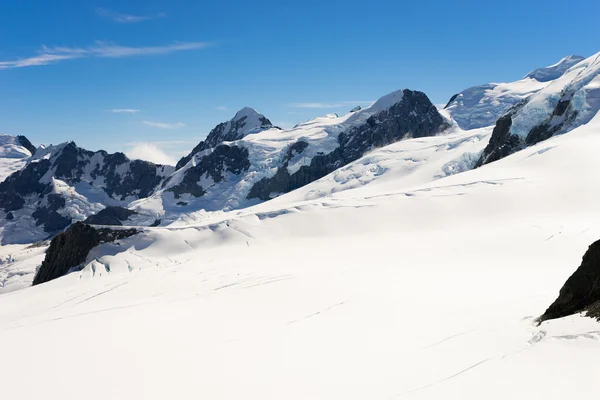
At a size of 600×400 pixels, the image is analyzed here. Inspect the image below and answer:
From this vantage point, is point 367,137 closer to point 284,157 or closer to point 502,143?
A: point 284,157

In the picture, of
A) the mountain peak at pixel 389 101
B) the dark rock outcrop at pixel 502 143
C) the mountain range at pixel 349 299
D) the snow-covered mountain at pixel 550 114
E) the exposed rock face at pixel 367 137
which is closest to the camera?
the mountain range at pixel 349 299

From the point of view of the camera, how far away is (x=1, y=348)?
16.8 m

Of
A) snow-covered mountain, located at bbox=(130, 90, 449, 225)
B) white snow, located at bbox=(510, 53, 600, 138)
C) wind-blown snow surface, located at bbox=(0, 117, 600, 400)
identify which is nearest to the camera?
wind-blown snow surface, located at bbox=(0, 117, 600, 400)

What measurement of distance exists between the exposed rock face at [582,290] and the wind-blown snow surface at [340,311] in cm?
95

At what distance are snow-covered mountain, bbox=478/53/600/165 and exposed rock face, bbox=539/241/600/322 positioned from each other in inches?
2309

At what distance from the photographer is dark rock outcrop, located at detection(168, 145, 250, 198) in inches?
6639

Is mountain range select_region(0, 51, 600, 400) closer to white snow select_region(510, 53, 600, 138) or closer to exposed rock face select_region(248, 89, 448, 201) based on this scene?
white snow select_region(510, 53, 600, 138)

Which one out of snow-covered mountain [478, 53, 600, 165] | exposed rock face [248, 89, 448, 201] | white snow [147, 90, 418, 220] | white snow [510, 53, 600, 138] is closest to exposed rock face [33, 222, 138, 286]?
snow-covered mountain [478, 53, 600, 165]

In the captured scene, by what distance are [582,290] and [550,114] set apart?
68.2m

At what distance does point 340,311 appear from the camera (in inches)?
663

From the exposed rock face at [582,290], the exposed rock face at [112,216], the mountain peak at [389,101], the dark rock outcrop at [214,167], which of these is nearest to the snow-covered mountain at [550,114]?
the exposed rock face at [582,290]

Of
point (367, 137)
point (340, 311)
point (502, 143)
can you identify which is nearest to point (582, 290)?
point (340, 311)

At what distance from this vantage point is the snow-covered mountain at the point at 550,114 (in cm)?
6081

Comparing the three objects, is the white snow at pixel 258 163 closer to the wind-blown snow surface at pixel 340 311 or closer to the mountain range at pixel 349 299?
the mountain range at pixel 349 299
